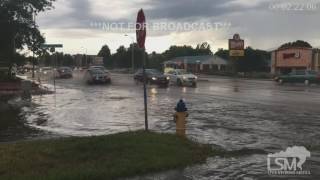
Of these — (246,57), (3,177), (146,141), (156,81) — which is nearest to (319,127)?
(146,141)

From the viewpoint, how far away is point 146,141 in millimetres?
12281

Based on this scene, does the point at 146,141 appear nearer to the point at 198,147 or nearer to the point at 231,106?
the point at 198,147

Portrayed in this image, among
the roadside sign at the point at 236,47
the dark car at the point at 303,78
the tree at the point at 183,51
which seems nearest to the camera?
the dark car at the point at 303,78

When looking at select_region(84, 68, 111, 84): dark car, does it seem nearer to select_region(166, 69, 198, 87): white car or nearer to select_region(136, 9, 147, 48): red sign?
select_region(166, 69, 198, 87): white car

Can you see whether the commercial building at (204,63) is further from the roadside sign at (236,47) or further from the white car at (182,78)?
the white car at (182,78)

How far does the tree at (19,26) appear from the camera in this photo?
4228 cm

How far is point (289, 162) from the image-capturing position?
10.7 metres

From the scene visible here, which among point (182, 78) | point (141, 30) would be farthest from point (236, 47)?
point (141, 30)

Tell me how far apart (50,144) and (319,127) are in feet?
29.0

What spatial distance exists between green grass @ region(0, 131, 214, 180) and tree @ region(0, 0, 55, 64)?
31.1 m

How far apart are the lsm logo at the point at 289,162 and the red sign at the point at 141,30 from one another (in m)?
3.75

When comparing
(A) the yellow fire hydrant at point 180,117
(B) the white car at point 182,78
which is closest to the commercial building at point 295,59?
(B) the white car at point 182,78

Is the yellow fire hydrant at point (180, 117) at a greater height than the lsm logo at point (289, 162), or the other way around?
the yellow fire hydrant at point (180, 117)

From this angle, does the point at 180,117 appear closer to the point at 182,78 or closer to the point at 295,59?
the point at 182,78
